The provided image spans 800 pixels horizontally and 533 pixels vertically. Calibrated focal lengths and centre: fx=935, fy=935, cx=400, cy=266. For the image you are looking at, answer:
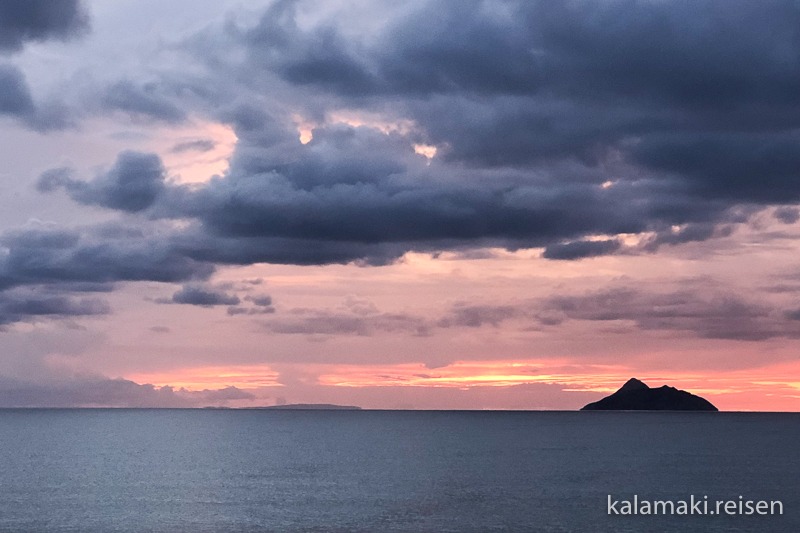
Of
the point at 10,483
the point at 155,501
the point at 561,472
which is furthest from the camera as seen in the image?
the point at 561,472

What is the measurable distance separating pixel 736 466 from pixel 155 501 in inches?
4110

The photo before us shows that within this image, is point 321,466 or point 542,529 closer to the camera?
point 542,529

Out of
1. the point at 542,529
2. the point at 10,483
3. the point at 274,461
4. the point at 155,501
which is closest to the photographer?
the point at 542,529

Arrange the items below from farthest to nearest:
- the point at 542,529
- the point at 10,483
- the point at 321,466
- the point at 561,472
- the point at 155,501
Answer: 1. the point at 321,466
2. the point at 561,472
3. the point at 10,483
4. the point at 155,501
5. the point at 542,529

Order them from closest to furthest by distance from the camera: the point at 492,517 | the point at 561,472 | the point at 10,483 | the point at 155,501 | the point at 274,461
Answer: the point at 492,517 < the point at 155,501 < the point at 10,483 < the point at 561,472 < the point at 274,461

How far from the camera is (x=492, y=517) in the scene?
305ft

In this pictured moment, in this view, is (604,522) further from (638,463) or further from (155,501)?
(638,463)

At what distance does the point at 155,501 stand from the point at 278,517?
1981 cm

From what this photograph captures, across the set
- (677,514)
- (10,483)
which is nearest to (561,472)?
(677,514)

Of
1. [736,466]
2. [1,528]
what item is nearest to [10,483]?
[1,528]

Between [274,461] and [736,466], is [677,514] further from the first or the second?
[274,461]

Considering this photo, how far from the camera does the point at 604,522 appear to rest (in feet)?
294

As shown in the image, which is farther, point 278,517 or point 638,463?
point 638,463

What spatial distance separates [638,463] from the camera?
169 meters
